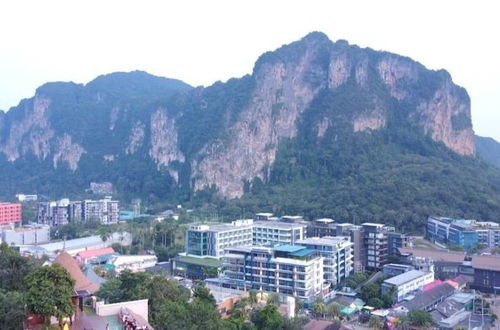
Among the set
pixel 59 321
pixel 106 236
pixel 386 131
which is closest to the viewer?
pixel 59 321

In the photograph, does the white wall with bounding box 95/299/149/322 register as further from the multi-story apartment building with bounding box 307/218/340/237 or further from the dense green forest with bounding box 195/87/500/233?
the dense green forest with bounding box 195/87/500/233

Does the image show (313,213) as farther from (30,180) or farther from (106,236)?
(30,180)

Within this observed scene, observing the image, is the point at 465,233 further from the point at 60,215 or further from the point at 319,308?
the point at 60,215

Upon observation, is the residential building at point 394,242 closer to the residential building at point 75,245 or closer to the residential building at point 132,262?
the residential building at point 132,262

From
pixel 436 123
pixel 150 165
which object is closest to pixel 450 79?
pixel 436 123

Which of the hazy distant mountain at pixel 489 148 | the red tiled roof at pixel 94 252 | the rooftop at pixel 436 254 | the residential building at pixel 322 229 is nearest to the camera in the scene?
the rooftop at pixel 436 254

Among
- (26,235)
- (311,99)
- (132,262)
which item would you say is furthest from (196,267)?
(311,99)

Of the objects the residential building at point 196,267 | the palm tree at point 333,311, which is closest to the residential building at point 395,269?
the palm tree at point 333,311
